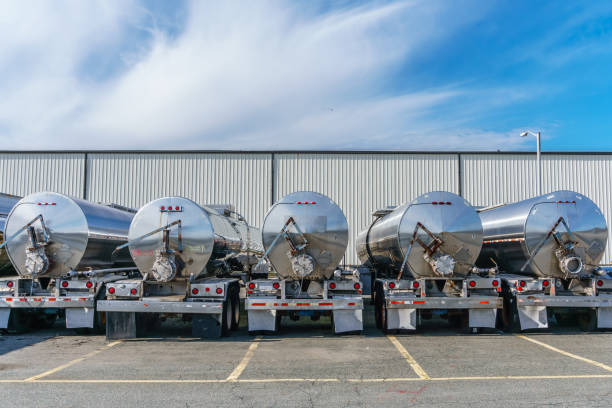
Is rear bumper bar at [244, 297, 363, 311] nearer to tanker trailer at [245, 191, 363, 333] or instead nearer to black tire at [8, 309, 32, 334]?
tanker trailer at [245, 191, 363, 333]

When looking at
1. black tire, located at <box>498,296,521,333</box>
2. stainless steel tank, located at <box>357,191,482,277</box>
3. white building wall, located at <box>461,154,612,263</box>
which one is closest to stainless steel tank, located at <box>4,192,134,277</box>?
stainless steel tank, located at <box>357,191,482,277</box>

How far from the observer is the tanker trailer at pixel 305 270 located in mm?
10742

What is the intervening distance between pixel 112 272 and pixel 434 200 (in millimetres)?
7978

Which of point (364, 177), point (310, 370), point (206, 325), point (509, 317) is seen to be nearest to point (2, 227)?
point (206, 325)

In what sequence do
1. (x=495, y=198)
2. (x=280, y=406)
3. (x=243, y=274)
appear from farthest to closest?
(x=495, y=198), (x=243, y=274), (x=280, y=406)

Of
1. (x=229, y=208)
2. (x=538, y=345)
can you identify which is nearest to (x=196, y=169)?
(x=229, y=208)

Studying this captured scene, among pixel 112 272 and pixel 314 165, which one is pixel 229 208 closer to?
pixel 112 272

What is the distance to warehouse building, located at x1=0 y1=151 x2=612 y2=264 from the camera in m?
24.6

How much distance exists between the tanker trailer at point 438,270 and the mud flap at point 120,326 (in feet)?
17.7

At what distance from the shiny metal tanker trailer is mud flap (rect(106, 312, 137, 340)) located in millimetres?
640

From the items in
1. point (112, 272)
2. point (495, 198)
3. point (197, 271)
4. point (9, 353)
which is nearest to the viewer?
point (9, 353)

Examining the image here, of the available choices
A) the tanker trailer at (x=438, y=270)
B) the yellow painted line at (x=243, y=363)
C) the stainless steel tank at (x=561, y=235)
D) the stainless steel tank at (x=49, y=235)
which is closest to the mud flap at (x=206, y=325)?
the yellow painted line at (x=243, y=363)

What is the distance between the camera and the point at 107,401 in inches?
242

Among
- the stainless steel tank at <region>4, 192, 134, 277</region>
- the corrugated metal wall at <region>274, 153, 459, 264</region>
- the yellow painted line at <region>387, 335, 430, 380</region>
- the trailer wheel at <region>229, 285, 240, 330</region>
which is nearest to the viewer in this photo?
the yellow painted line at <region>387, 335, 430, 380</region>
